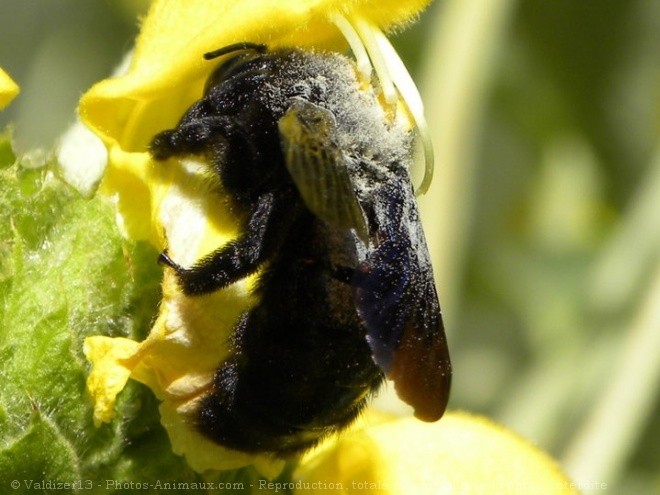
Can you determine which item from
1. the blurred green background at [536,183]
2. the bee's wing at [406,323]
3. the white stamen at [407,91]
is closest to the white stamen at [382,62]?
the white stamen at [407,91]

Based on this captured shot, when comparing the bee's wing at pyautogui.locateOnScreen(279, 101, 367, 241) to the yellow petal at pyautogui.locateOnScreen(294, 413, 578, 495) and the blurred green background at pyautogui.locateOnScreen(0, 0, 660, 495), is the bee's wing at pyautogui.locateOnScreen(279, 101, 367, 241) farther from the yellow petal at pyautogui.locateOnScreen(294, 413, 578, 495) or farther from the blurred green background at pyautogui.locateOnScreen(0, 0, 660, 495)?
the blurred green background at pyautogui.locateOnScreen(0, 0, 660, 495)

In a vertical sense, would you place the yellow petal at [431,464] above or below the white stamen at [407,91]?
below

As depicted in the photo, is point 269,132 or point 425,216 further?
point 425,216

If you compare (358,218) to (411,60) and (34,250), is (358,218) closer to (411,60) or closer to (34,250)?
(34,250)

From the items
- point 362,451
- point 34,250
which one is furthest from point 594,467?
point 34,250

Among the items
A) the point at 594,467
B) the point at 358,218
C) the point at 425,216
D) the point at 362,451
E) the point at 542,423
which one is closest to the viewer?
the point at 358,218

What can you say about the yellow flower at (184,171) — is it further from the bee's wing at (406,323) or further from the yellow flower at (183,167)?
the bee's wing at (406,323)
